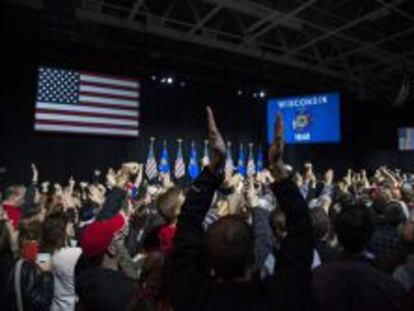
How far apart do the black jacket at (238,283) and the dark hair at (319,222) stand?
1487 mm

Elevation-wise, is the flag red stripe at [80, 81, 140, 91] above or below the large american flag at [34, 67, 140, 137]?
above

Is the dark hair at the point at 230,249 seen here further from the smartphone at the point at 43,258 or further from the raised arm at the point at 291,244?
the smartphone at the point at 43,258

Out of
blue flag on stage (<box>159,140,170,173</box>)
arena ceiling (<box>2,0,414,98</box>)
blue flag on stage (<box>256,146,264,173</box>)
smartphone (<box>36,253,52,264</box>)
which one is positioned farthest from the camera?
blue flag on stage (<box>256,146,264,173</box>)

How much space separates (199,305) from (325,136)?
27.9ft

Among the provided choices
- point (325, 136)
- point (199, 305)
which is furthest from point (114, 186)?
point (325, 136)

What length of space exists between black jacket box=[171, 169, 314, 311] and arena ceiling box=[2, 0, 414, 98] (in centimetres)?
735

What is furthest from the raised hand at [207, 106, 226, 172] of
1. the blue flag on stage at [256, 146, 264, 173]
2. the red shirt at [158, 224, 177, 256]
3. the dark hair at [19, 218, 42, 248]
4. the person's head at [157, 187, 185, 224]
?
the blue flag on stage at [256, 146, 264, 173]

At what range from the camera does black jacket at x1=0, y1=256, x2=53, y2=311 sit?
8.39ft

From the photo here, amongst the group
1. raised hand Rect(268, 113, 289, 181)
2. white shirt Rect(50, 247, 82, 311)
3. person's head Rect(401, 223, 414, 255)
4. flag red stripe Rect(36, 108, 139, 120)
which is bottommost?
white shirt Rect(50, 247, 82, 311)

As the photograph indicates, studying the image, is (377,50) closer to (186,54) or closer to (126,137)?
(186,54)

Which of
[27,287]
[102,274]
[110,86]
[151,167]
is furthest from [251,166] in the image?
[102,274]

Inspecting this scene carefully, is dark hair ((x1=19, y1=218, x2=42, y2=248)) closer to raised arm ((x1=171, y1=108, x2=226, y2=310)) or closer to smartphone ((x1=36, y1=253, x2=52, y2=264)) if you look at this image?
smartphone ((x1=36, y1=253, x2=52, y2=264))

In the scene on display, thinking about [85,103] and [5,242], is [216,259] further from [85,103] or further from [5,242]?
[85,103]

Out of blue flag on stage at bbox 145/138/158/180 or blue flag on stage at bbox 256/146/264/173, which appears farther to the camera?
blue flag on stage at bbox 256/146/264/173
